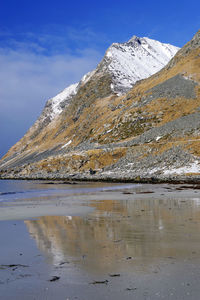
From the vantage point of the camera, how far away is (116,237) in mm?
14680

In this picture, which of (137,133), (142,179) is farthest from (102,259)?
(137,133)

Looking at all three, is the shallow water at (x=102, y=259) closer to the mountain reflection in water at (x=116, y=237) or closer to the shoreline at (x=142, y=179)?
the mountain reflection in water at (x=116, y=237)

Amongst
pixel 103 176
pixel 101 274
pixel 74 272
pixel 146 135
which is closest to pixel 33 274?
pixel 74 272

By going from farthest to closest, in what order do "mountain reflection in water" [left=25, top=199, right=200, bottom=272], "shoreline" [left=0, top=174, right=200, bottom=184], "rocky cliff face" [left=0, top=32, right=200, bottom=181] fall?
"rocky cliff face" [left=0, top=32, right=200, bottom=181], "shoreline" [left=0, top=174, right=200, bottom=184], "mountain reflection in water" [left=25, top=199, right=200, bottom=272]

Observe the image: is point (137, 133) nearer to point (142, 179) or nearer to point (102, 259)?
point (142, 179)

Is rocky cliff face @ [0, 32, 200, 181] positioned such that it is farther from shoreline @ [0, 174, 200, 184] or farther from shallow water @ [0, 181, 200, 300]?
shallow water @ [0, 181, 200, 300]

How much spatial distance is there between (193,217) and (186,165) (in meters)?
41.1

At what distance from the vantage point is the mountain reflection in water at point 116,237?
11.4m

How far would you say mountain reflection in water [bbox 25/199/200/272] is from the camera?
1145cm

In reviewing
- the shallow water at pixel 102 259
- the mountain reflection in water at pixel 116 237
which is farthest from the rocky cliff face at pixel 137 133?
the shallow water at pixel 102 259

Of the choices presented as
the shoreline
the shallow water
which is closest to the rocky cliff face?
the shoreline

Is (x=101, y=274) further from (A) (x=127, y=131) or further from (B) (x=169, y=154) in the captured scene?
(A) (x=127, y=131)

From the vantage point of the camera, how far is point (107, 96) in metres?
156

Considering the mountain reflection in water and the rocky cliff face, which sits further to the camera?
the rocky cliff face
